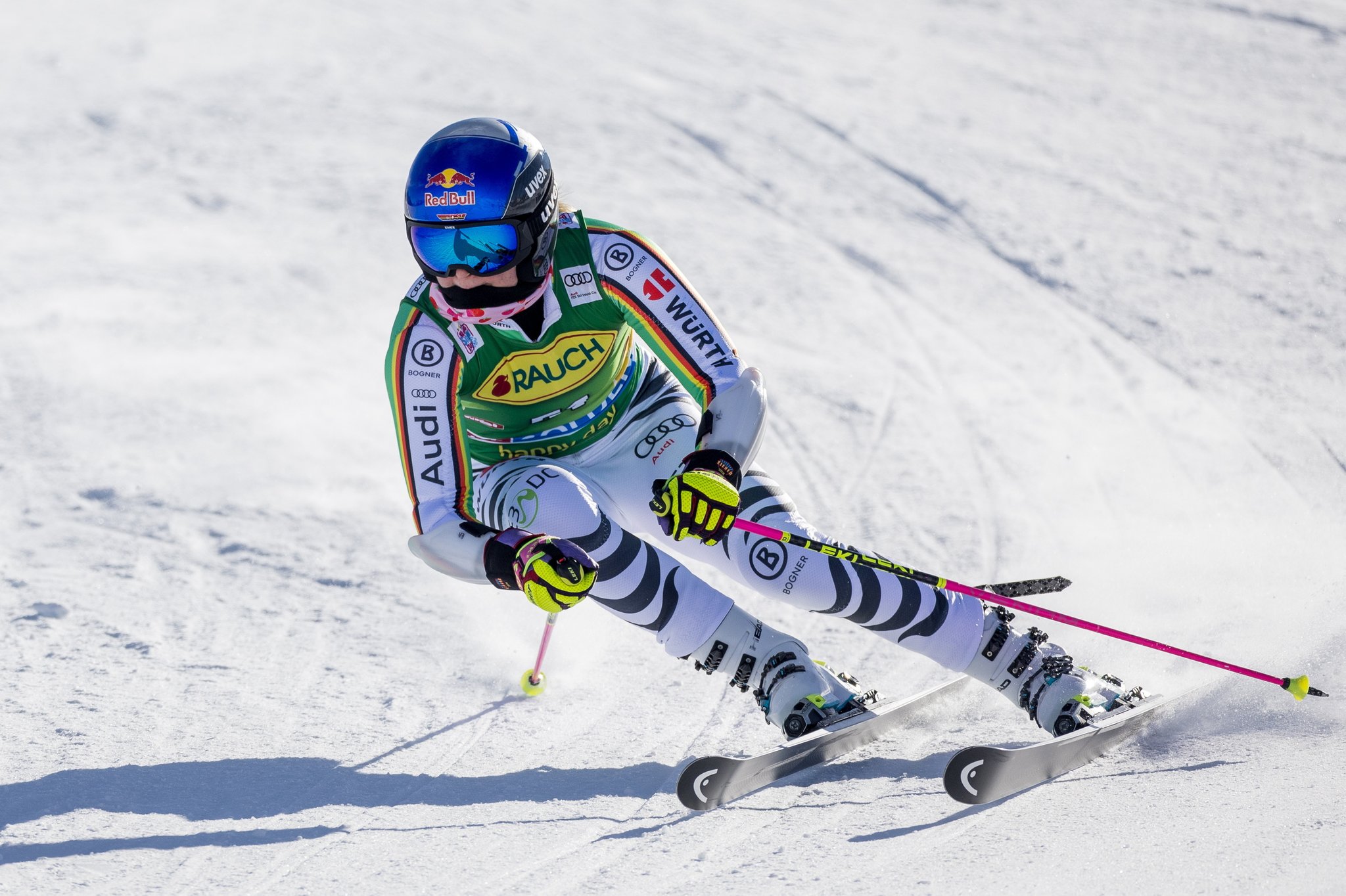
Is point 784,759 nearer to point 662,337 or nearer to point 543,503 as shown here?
point 543,503

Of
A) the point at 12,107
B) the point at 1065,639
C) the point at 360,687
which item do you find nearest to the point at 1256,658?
the point at 1065,639

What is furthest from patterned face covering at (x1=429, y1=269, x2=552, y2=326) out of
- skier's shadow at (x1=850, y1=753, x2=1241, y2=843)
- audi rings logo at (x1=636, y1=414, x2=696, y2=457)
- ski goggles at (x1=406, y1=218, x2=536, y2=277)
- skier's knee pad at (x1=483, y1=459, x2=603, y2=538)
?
skier's shadow at (x1=850, y1=753, x2=1241, y2=843)

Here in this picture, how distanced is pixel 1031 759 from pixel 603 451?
5.57ft

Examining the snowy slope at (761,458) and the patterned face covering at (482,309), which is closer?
the snowy slope at (761,458)

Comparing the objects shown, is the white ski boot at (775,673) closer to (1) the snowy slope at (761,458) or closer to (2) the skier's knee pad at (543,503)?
(1) the snowy slope at (761,458)

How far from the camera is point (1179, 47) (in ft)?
37.8

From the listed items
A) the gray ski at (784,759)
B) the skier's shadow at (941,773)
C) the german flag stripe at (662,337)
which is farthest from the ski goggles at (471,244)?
the skier's shadow at (941,773)

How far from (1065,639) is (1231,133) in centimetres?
658

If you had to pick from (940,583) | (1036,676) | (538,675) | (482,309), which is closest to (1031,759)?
(1036,676)

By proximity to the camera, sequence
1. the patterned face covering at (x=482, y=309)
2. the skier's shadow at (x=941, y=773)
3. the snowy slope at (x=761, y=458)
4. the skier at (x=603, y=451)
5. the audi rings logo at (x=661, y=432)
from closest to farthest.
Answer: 1. the skier's shadow at (x=941, y=773)
2. the snowy slope at (x=761, y=458)
3. the skier at (x=603, y=451)
4. the patterned face covering at (x=482, y=309)
5. the audi rings logo at (x=661, y=432)

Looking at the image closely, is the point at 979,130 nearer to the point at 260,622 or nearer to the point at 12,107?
the point at 260,622

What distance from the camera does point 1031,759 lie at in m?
3.74

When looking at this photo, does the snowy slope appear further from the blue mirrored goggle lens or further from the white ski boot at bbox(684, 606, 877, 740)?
the blue mirrored goggle lens

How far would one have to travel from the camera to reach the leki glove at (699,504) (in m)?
3.74
